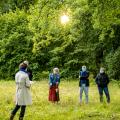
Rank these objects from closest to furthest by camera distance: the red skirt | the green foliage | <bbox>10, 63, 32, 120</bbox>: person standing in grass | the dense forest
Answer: <bbox>10, 63, 32, 120</bbox>: person standing in grass → the red skirt → the dense forest → the green foliage

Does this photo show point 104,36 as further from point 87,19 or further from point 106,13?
point 106,13

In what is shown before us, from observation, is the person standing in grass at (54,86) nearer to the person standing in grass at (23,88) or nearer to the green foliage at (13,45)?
the person standing in grass at (23,88)

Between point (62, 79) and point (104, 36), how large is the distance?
919 centimetres

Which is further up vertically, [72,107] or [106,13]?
[106,13]

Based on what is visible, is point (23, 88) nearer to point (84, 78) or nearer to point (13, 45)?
point (84, 78)

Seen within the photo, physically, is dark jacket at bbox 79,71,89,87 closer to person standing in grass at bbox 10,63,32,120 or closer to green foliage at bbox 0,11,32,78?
person standing in grass at bbox 10,63,32,120

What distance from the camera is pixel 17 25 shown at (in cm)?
5188

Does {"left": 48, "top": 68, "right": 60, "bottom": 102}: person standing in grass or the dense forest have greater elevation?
the dense forest

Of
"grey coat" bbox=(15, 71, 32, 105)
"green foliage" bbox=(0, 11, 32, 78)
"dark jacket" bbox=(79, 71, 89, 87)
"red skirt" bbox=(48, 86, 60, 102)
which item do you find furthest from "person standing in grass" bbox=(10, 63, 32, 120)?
"green foliage" bbox=(0, 11, 32, 78)

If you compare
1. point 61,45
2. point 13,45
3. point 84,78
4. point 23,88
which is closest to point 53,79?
point 84,78

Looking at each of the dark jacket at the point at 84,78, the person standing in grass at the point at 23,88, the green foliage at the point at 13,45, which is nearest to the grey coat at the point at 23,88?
the person standing in grass at the point at 23,88

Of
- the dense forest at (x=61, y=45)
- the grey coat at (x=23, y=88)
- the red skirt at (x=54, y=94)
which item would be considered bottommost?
the red skirt at (x=54, y=94)

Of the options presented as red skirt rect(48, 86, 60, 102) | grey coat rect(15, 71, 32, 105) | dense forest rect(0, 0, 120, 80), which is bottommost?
red skirt rect(48, 86, 60, 102)

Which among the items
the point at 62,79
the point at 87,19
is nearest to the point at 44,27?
the point at 87,19
